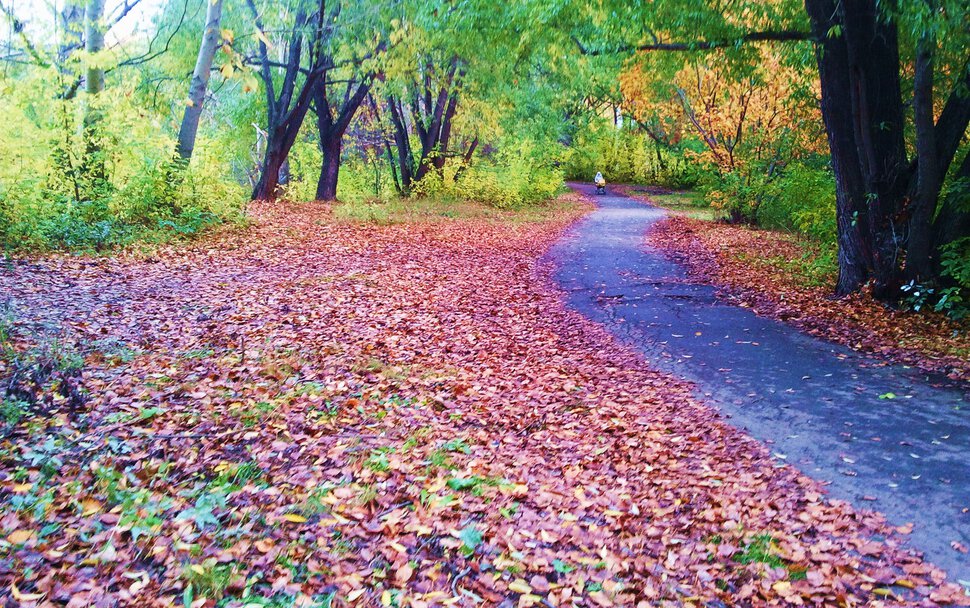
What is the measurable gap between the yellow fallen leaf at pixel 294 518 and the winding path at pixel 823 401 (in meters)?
3.36

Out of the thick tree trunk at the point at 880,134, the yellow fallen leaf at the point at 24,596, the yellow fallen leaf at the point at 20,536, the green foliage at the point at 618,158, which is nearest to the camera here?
the yellow fallen leaf at the point at 24,596

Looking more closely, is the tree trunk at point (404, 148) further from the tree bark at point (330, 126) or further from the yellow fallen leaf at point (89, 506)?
the yellow fallen leaf at point (89, 506)

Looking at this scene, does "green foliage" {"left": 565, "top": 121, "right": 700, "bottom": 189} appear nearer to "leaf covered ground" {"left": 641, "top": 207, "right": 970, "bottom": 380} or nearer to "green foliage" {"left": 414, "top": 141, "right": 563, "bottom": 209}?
"green foliage" {"left": 414, "top": 141, "right": 563, "bottom": 209}

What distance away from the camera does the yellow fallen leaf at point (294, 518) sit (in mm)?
3706

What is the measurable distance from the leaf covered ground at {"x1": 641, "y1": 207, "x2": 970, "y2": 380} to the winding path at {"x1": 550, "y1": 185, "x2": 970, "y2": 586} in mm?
369

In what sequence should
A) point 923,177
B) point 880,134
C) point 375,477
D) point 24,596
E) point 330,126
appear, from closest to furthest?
point 24,596 < point 375,477 < point 923,177 < point 880,134 < point 330,126

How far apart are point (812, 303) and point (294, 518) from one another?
7.98 meters

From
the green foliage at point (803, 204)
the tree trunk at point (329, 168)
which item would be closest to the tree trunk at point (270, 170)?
the tree trunk at point (329, 168)

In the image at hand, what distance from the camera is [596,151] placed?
45.2 meters

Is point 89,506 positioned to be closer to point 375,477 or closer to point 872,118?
point 375,477

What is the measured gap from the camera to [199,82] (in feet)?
44.0

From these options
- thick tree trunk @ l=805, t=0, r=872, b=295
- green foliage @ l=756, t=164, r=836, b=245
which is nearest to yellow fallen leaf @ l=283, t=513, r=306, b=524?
thick tree trunk @ l=805, t=0, r=872, b=295

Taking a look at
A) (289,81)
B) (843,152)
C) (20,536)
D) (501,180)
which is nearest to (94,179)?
(289,81)

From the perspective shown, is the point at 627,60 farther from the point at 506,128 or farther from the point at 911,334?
the point at 506,128
